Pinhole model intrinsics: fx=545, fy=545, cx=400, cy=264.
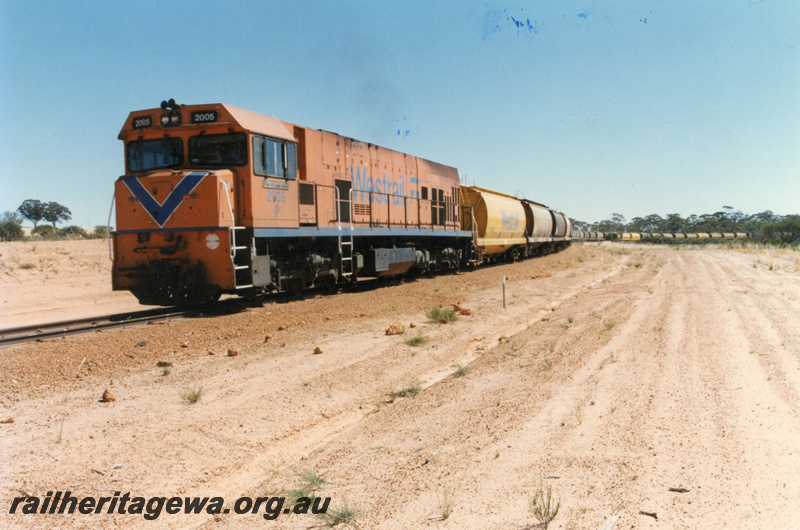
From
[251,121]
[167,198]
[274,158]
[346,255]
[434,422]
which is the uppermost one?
[251,121]

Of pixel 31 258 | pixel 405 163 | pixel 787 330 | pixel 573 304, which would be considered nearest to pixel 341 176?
pixel 405 163

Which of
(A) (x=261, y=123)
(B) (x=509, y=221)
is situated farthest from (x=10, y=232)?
(A) (x=261, y=123)

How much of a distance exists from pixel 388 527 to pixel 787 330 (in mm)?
8052

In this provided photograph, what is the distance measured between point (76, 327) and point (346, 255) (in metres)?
6.77

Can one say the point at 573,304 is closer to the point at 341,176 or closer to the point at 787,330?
the point at 787,330

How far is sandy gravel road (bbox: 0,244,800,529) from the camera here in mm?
3762

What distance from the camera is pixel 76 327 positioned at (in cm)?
975

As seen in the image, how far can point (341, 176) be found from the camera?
14828mm

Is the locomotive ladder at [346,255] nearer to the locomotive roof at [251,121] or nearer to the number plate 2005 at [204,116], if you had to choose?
the locomotive roof at [251,121]

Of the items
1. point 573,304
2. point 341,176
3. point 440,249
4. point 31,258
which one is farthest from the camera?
point 31,258

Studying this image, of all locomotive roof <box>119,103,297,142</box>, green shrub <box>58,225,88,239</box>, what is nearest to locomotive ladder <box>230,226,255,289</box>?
locomotive roof <box>119,103,297,142</box>

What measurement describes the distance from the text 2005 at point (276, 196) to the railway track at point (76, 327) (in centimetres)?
287

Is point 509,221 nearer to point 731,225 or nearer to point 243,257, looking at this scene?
point 243,257

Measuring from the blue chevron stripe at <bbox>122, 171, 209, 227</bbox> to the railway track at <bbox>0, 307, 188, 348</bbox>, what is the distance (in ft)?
6.10
